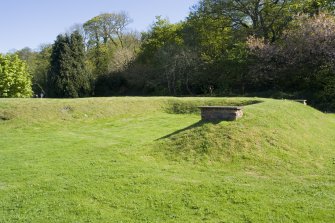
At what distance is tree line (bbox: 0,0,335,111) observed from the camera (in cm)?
2155

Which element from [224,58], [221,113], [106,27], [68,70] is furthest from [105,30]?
[221,113]

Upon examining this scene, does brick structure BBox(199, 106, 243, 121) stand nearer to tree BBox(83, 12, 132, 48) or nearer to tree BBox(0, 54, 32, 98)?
tree BBox(0, 54, 32, 98)

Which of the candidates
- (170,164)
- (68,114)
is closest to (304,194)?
(170,164)

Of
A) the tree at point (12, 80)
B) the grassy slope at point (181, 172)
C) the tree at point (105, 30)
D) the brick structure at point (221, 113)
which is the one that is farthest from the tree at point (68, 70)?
the brick structure at point (221, 113)

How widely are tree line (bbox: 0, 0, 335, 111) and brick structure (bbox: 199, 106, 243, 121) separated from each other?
39.8 feet

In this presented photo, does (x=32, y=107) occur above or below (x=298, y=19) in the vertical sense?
below

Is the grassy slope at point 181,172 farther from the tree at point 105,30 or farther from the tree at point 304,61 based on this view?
the tree at point 105,30

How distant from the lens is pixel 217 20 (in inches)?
1129

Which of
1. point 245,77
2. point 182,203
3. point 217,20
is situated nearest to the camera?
point 182,203

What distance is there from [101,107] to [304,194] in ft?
40.0

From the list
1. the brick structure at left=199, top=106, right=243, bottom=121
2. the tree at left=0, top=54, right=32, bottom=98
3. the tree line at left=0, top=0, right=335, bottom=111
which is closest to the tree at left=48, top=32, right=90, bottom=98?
the tree line at left=0, top=0, right=335, bottom=111

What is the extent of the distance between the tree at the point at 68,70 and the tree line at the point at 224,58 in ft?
0.28

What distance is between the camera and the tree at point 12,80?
87.2 ft

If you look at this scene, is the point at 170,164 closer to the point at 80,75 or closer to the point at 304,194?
the point at 304,194
